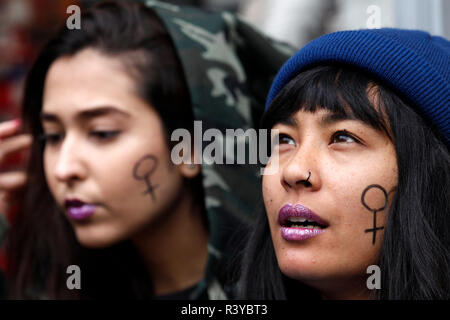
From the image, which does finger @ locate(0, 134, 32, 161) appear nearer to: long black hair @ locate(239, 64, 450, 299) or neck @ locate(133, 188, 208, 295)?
neck @ locate(133, 188, 208, 295)

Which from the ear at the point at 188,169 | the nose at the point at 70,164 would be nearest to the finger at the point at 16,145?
the nose at the point at 70,164

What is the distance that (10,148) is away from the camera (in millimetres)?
2453

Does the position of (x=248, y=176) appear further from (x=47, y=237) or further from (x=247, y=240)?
(x=47, y=237)

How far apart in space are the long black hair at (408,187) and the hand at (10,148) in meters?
1.51

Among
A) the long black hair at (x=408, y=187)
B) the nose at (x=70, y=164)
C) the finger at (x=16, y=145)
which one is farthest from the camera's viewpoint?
the finger at (x=16, y=145)

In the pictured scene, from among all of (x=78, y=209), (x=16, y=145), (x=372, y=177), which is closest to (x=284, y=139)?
(x=372, y=177)

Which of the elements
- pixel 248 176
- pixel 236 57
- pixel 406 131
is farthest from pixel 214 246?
pixel 406 131

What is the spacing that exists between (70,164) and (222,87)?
2.04 feet

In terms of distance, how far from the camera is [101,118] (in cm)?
199

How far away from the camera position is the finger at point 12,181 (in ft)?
8.05

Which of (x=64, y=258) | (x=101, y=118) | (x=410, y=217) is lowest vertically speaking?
(x=64, y=258)

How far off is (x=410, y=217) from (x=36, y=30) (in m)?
3.60

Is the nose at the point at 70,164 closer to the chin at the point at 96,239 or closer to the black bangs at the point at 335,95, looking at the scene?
the chin at the point at 96,239

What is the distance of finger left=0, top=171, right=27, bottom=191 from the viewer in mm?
2455
